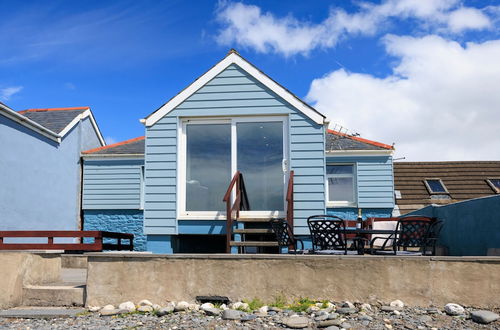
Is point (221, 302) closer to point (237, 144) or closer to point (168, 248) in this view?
point (168, 248)

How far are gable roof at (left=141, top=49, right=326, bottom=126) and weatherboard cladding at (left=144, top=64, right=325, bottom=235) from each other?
0.25ft

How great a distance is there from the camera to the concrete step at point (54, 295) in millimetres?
5836

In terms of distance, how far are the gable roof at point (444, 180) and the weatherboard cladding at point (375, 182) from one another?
343 cm

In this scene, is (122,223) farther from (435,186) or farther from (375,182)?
(435,186)

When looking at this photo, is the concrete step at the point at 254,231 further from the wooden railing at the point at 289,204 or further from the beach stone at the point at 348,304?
the beach stone at the point at 348,304

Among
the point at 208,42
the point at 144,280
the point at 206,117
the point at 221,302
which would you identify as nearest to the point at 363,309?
the point at 221,302

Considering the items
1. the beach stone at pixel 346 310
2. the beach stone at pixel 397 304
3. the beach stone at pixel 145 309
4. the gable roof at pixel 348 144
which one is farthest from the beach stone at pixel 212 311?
the gable roof at pixel 348 144

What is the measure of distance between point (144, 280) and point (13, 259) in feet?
6.01

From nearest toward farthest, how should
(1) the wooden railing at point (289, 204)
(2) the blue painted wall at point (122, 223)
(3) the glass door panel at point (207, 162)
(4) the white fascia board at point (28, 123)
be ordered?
1. (1) the wooden railing at point (289, 204)
2. (3) the glass door panel at point (207, 162)
3. (4) the white fascia board at point (28, 123)
4. (2) the blue painted wall at point (122, 223)

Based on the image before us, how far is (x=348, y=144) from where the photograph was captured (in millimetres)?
14625

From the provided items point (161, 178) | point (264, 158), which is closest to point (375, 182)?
point (264, 158)

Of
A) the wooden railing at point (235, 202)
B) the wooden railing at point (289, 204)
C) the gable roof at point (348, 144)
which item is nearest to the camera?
the wooden railing at point (235, 202)

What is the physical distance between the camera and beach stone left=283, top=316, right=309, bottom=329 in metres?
4.65

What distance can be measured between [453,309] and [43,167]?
458 inches
